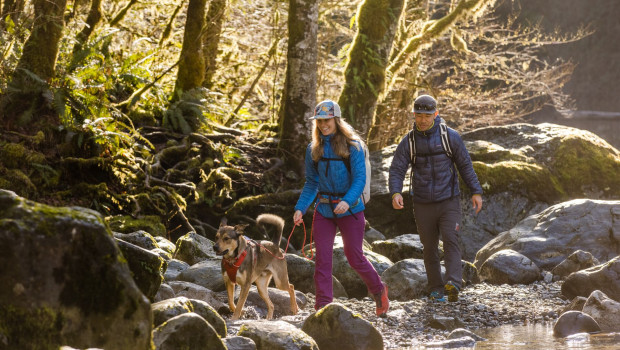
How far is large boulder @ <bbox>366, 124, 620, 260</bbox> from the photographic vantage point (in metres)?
13.5

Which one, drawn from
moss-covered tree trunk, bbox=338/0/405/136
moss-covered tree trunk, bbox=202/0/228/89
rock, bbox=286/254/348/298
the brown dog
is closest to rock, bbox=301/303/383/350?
the brown dog

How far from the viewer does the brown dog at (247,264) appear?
8.09 meters

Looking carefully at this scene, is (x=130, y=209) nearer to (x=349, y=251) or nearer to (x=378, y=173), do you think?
(x=378, y=173)

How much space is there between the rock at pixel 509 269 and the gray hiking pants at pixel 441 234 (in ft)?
5.66

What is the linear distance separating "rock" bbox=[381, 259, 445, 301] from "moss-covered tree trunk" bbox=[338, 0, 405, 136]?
21.6 ft

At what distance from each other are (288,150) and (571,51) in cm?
3032

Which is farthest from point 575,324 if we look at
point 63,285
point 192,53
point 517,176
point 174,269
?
point 192,53

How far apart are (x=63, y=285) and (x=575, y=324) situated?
527cm

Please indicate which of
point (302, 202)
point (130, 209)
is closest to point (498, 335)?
point (302, 202)

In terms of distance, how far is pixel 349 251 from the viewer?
306 inches

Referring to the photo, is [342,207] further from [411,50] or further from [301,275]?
[411,50]

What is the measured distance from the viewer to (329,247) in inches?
307

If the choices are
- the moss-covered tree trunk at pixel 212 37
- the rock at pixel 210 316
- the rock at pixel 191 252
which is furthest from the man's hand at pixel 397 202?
the moss-covered tree trunk at pixel 212 37

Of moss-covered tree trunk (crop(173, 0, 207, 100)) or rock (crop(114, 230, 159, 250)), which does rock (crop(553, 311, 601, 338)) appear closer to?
rock (crop(114, 230, 159, 250))
